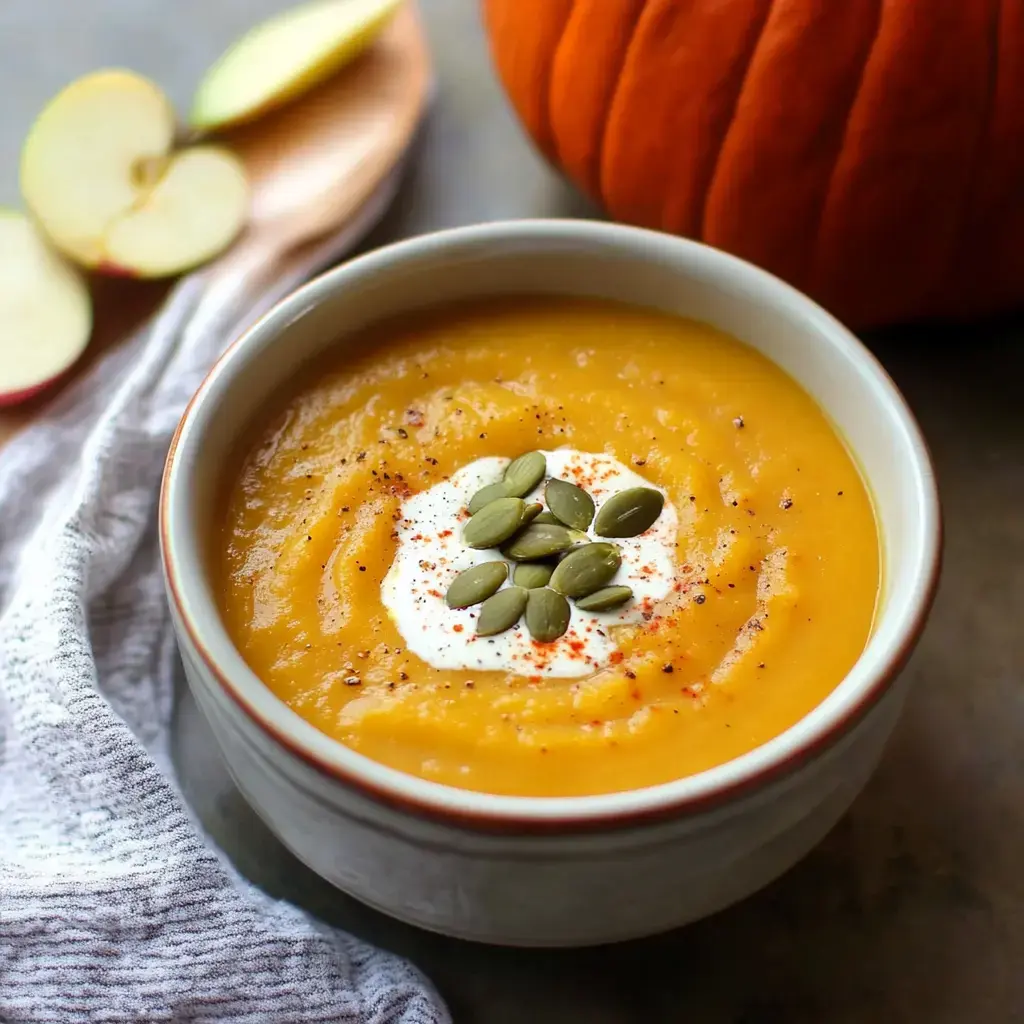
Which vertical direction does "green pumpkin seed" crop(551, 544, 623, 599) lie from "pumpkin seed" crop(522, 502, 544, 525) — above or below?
below

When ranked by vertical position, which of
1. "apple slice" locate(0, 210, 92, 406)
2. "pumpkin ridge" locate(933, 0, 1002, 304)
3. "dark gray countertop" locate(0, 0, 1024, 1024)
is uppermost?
"apple slice" locate(0, 210, 92, 406)

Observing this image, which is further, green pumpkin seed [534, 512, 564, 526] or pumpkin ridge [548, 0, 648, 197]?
pumpkin ridge [548, 0, 648, 197]

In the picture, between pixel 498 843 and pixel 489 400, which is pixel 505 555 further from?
pixel 498 843

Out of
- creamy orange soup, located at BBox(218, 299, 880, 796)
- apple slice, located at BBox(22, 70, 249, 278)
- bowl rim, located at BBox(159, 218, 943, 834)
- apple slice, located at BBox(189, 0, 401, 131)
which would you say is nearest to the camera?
bowl rim, located at BBox(159, 218, 943, 834)

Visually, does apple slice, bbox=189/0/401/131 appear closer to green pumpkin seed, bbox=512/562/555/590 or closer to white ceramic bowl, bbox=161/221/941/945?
white ceramic bowl, bbox=161/221/941/945

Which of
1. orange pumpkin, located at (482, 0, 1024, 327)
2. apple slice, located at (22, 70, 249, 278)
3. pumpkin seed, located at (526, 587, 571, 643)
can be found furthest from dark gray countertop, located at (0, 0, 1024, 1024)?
apple slice, located at (22, 70, 249, 278)

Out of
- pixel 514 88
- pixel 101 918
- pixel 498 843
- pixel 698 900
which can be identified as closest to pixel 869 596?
pixel 698 900

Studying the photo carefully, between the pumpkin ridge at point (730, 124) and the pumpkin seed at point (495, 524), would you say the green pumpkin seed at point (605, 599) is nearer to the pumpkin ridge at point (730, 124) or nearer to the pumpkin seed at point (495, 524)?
the pumpkin seed at point (495, 524)
